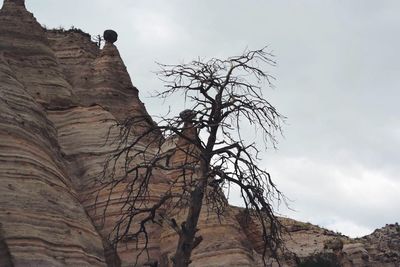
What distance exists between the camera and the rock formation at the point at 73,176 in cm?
1398

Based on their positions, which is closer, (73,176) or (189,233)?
(189,233)

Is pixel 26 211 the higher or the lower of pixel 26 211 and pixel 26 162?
the lower

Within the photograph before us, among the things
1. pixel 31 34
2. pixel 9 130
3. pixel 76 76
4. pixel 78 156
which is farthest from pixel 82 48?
pixel 9 130

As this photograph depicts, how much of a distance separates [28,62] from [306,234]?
16554 millimetres

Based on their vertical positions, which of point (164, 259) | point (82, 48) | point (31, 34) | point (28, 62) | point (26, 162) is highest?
point (82, 48)

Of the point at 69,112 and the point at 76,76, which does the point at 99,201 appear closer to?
the point at 69,112

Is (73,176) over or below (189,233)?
over

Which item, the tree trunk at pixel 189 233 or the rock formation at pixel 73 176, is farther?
the rock formation at pixel 73 176

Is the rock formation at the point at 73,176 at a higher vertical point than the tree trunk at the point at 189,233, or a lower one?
higher

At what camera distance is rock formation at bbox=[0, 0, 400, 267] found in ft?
45.9

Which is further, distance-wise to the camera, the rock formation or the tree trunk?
the rock formation

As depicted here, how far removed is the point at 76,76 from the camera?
93.6 ft

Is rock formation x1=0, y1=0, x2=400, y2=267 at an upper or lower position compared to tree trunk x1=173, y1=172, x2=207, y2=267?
upper

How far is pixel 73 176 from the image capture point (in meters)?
20.1
